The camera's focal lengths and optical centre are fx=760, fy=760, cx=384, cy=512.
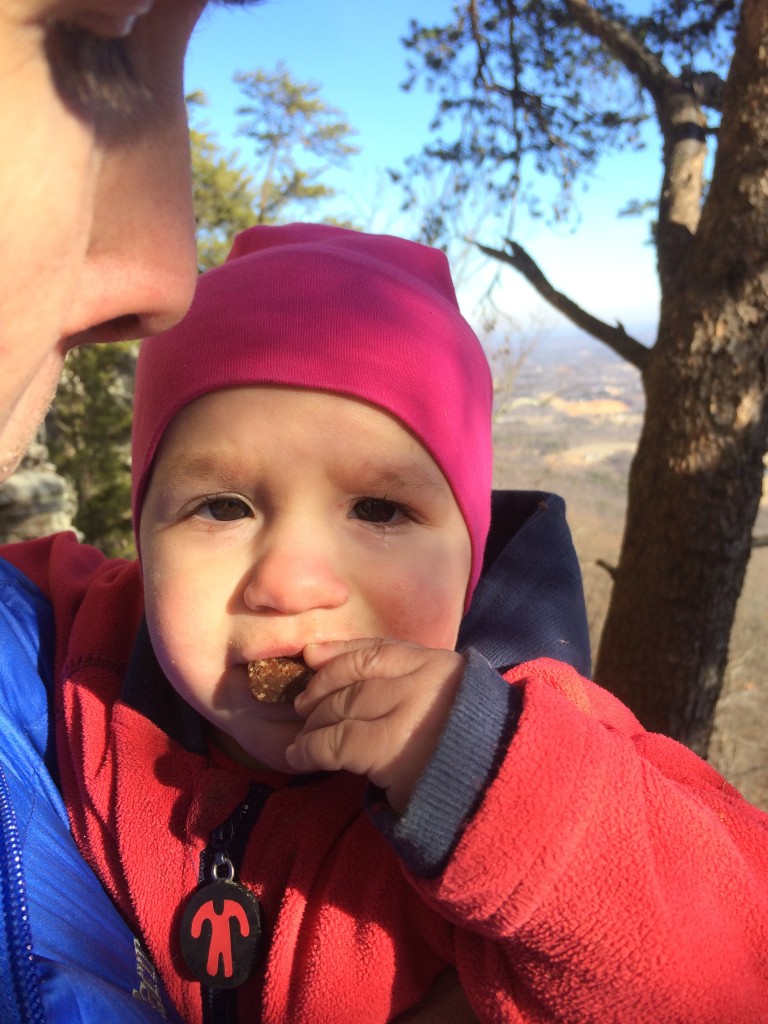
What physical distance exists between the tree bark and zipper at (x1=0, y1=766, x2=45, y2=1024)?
3.24 meters

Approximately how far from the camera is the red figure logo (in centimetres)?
128

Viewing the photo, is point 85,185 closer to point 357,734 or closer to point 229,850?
point 357,734

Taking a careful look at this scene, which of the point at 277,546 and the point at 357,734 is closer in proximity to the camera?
the point at 357,734

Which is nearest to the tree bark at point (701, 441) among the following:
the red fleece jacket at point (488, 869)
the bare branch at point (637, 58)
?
the bare branch at point (637, 58)

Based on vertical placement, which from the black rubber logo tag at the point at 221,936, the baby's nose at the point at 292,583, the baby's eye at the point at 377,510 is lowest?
the black rubber logo tag at the point at 221,936

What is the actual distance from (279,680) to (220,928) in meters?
0.44

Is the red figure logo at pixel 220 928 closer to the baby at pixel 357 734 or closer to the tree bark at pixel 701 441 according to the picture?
the baby at pixel 357 734

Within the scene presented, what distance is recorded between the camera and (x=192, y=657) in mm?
1353

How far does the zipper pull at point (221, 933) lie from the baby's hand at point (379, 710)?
1.08 ft

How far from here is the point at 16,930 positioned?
43.1 inches

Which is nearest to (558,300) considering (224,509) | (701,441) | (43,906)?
(701,441)

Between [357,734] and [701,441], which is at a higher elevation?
[701,441]

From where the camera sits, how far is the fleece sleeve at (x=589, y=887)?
3.20 ft

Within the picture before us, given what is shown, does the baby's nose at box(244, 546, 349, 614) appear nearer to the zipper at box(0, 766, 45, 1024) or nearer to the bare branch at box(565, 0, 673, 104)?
the zipper at box(0, 766, 45, 1024)
